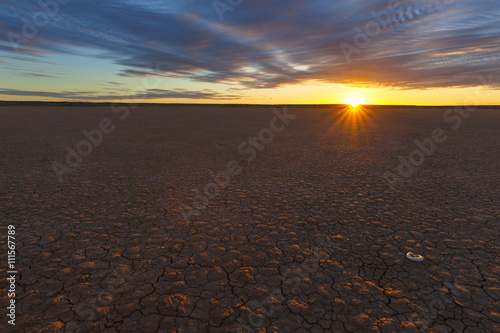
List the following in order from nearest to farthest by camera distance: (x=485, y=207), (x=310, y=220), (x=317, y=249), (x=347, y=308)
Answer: (x=347, y=308) < (x=317, y=249) < (x=310, y=220) < (x=485, y=207)

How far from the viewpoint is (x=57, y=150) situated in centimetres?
1199

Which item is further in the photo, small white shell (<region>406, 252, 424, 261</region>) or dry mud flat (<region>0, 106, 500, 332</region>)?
small white shell (<region>406, 252, 424, 261</region>)

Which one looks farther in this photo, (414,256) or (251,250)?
(251,250)

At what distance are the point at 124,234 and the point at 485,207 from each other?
7468 millimetres

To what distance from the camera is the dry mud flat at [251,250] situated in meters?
2.94

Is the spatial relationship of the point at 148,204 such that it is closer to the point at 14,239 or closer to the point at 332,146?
the point at 14,239

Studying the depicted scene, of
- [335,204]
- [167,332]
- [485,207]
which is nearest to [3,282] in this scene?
[167,332]

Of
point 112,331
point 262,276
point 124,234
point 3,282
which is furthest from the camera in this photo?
point 124,234

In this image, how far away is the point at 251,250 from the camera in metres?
4.25

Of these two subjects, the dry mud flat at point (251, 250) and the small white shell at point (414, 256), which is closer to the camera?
the dry mud flat at point (251, 250)

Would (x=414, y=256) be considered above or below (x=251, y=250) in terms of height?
above

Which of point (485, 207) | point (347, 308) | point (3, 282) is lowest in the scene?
point (3, 282)

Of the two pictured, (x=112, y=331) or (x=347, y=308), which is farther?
(x=347, y=308)

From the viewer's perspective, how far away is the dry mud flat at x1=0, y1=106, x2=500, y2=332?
9.64 ft
